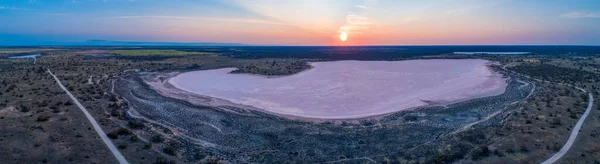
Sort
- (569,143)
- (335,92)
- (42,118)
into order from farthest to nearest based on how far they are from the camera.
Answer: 1. (335,92)
2. (42,118)
3. (569,143)

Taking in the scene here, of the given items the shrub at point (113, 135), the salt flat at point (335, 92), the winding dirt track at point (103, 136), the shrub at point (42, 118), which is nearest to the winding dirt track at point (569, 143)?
the salt flat at point (335, 92)

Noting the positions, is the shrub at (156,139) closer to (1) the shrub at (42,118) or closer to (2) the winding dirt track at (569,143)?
(1) the shrub at (42,118)

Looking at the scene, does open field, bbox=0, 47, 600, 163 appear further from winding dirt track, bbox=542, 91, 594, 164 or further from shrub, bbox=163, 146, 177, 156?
winding dirt track, bbox=542, 91, 594, 164

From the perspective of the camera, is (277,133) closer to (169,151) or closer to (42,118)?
(169,151)

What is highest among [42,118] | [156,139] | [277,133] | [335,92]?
[42,118]

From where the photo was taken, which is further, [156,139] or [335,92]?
[335,92]

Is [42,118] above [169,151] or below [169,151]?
above


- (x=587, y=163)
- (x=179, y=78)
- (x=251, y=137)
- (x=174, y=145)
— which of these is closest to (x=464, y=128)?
(x=587, y=163)

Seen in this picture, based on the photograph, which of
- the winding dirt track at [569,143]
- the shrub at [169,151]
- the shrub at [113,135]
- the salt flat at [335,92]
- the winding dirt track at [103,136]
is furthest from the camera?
the salt flat at [335,92]

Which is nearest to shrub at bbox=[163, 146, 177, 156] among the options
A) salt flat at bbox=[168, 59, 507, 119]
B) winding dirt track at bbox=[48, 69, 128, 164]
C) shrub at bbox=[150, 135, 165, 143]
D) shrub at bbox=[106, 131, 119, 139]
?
shrub at bbox=[150, 135, 165, 143]

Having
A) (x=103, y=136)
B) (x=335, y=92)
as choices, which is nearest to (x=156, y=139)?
(x=103, y=136)

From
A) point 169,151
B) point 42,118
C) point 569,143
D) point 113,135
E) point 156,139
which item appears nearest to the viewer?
point 169,151

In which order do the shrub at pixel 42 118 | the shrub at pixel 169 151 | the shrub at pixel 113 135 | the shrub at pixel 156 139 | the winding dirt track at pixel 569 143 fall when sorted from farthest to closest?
the shrub at pixel 42 118 < the shrub at pixel 156 139 < the shrub at pixel 113 135 < the shrub at pixel 169 151 < the winding dirt track at pixel 569 143
